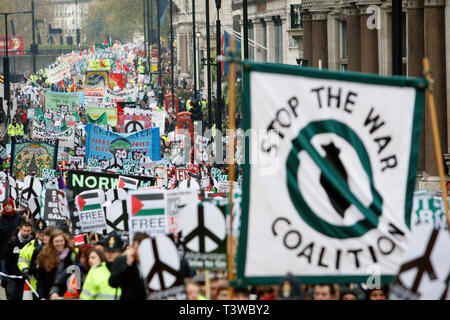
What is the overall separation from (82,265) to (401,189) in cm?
499

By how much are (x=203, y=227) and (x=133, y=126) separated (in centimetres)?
2630

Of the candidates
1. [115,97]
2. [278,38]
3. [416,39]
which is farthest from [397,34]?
[278,38]

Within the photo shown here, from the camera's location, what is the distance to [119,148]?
96.8 ft

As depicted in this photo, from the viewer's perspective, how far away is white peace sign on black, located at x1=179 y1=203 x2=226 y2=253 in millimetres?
10516

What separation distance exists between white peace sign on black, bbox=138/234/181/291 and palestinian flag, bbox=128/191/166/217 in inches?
89.4

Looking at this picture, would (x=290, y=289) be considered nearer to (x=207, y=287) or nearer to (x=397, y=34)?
(x=207, y=287)

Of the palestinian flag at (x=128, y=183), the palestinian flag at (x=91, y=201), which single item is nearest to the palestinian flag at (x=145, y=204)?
the palestinian flag at (x=91, y=201)

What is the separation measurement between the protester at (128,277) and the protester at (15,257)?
499 centimetres

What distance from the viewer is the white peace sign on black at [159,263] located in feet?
32.7

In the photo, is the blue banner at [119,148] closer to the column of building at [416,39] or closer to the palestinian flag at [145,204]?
the column of building at [416,39]

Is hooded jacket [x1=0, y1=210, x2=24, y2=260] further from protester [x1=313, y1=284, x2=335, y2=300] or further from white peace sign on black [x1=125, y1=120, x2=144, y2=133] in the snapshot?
white peace sign on black [x1=125, y1=120, x2=144, y2=133]

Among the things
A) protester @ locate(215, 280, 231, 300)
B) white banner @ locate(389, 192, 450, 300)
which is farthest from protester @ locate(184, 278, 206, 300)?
white banner @ locate(389, 192, 450, 300)

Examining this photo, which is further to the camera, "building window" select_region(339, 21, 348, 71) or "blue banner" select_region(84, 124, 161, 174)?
"building window" select_region(339, 21, 348, 71)
